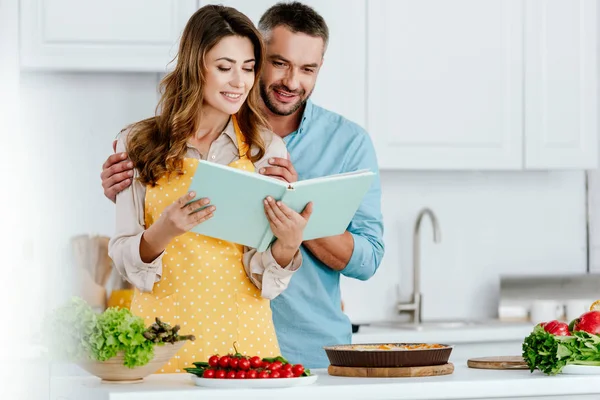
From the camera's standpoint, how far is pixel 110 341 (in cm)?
185

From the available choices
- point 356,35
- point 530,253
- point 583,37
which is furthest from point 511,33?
point 530,253

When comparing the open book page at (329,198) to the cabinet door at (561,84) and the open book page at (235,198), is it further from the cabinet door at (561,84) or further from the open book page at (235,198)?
the cabinet door at (561,84)

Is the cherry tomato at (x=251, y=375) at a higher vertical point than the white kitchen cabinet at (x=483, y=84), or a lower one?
lower

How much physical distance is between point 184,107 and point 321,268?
0.65 meters

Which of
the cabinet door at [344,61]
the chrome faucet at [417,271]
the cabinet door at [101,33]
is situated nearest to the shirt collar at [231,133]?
the cabinet door at [101,33]

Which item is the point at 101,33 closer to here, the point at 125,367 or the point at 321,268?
the point at 321,268

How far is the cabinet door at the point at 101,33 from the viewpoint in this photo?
3506mm

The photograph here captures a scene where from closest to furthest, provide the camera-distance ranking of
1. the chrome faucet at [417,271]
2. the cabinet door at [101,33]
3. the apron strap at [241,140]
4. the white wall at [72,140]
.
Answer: the apron strap at [241,140], the cabinet door at [101,33], the white wall at [72,140], the chrome faucet at [417,271]

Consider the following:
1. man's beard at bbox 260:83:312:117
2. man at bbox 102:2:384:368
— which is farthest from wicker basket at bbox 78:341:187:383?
man's beard at bbox 260:83:312:117

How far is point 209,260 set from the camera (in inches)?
89.0

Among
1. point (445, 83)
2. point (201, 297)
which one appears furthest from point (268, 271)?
point (445, 83)

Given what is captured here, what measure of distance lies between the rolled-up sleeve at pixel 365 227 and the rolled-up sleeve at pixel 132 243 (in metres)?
0.60

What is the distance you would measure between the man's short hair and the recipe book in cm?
71

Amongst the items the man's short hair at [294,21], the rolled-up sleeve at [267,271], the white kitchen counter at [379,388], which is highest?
the man's short hair at [294,21]
